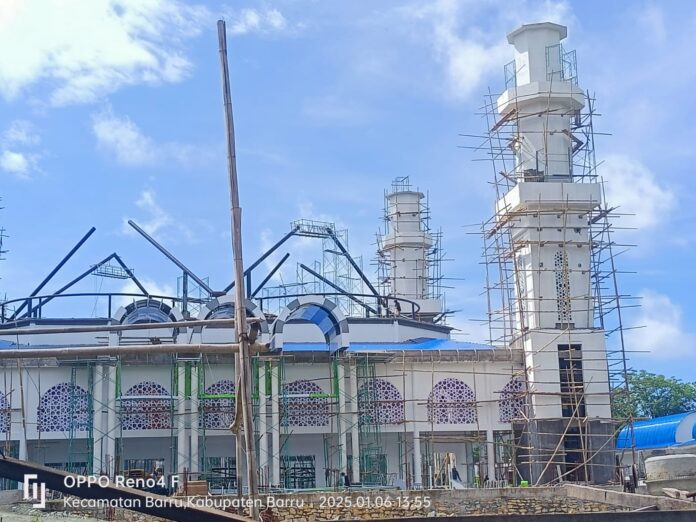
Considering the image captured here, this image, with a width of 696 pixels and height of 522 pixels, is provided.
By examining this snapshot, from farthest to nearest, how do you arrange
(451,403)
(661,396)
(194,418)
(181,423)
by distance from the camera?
(661,396)
(451,403)
(194,418)
(181,423)

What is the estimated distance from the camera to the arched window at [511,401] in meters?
27.0

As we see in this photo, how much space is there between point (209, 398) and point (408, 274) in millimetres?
19113

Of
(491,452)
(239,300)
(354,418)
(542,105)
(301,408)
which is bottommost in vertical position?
(491,452)

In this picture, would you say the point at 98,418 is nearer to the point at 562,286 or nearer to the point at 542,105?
the point at 562,286

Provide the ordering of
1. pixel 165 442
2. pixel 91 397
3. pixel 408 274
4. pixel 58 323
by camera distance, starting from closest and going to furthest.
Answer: pixel 91 397
pixel 165 442
pixel 58 323
pixel 408 274

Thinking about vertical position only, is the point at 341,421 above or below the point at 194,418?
below

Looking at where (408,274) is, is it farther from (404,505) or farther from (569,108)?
(404,505)

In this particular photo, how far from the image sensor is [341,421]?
2606 cm

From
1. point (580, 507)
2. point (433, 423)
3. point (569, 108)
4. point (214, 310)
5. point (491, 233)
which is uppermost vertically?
point (569, 108)

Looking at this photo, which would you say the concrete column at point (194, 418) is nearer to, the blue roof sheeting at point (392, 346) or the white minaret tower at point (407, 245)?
the blue roof sheeting at point (392, 346)

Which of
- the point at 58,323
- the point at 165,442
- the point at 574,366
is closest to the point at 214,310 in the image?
the point at 165,442

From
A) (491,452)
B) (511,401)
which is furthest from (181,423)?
(511,401)

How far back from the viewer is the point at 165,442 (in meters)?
27.4

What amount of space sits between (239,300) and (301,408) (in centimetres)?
1737
